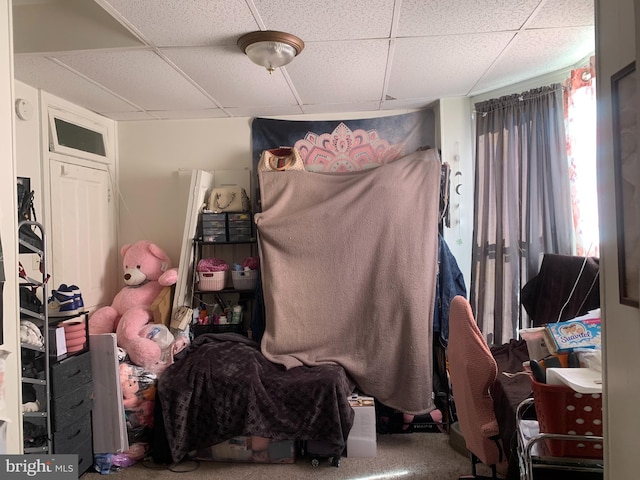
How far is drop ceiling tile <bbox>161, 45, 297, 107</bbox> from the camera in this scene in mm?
2271

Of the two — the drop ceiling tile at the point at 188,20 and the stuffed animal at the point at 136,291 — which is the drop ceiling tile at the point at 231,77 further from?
the stuffed animal at the point at 136,291

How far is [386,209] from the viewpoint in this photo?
288cm

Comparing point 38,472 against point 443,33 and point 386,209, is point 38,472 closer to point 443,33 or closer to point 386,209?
point 386,209

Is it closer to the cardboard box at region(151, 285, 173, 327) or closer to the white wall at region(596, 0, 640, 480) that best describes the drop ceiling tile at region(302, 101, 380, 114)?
the cardboard box at region(151, 285, 173, 327)

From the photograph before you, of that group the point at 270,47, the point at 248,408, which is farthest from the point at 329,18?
the point at 248,408

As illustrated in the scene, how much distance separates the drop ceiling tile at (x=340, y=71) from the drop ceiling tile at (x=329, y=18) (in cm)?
11

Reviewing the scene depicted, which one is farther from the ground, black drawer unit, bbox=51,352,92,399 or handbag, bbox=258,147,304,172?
handbag, bbox=258,147,304,172

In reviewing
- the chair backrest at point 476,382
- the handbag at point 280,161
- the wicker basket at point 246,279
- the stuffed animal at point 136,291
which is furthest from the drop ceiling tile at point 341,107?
the chair backrest at point 476,382

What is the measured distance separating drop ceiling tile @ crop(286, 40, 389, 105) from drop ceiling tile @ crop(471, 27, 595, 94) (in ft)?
2.26

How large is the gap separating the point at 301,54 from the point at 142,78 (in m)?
1.00

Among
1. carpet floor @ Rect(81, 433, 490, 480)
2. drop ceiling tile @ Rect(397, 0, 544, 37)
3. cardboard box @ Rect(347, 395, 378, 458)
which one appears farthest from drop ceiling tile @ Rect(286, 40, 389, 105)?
carpet floor @ Rect(81, 433, 490, 480)

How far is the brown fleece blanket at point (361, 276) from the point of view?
9.20ft

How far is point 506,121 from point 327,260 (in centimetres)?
147

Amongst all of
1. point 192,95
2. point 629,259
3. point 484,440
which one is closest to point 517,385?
point 484,440
